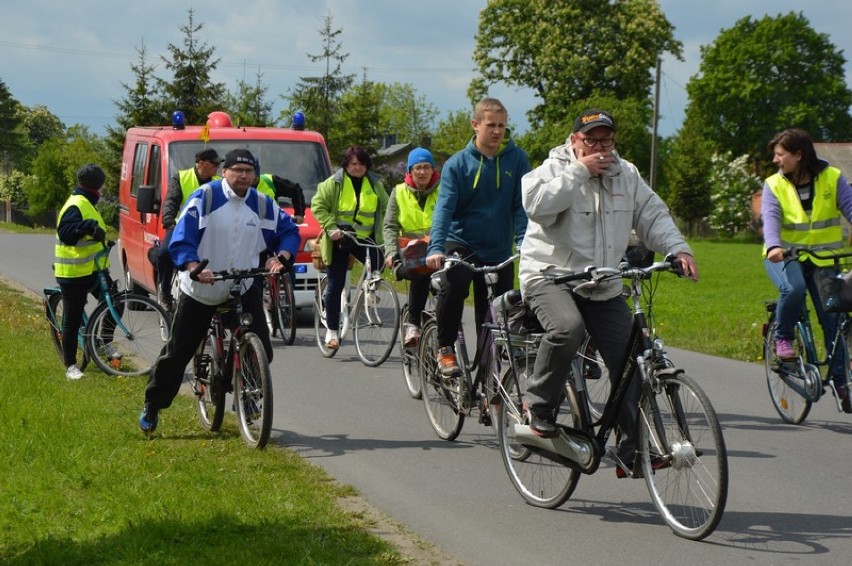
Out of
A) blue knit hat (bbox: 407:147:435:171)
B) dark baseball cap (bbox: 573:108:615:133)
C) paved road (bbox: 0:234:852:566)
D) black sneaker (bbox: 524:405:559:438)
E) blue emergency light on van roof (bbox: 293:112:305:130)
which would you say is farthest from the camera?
blue emergency light on van roof (bbox: 293:112:305:130)

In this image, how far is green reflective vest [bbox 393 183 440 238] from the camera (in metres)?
10.2

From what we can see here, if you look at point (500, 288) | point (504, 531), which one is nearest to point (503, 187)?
point (500, 288)

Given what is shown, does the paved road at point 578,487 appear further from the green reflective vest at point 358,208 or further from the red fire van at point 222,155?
the red fire van at point 222,155

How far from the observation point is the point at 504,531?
5.90 metres

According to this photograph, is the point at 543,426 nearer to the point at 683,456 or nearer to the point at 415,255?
the point at 683,456

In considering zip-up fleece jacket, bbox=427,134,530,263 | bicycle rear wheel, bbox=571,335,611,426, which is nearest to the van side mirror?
zip-up fleece jacket, bbox=427,134,530,263

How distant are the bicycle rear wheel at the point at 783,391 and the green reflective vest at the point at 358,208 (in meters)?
4.44

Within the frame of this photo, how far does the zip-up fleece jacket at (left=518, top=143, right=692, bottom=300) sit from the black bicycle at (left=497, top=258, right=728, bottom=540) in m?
0.14

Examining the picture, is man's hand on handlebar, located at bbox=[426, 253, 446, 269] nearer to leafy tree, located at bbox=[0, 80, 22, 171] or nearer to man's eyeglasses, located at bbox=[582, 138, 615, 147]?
man's eyeglasses, located at bbox=[582, 138, 615, 147]

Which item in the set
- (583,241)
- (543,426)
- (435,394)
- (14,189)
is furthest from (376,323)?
(14,189)

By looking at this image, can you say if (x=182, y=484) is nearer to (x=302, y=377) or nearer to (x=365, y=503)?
(x=365, y=503)

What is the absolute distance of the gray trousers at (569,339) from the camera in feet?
19.2

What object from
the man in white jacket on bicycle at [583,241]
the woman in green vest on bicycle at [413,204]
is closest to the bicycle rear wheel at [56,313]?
the woman in green vest on bicycle at [413,204]

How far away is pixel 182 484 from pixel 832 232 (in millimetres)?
4733
